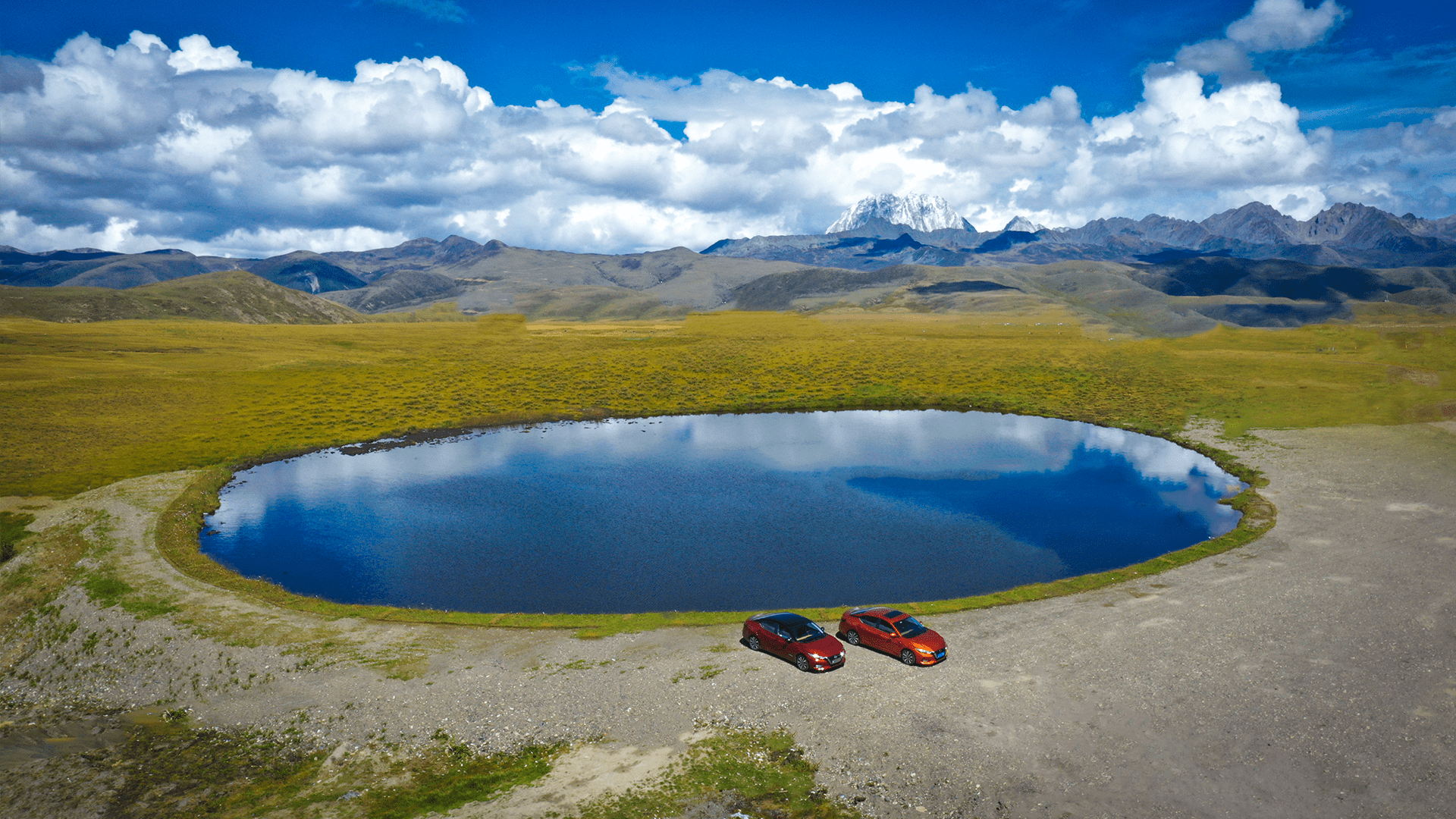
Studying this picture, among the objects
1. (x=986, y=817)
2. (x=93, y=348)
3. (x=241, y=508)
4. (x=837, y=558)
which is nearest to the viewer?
(x=986, y=817)

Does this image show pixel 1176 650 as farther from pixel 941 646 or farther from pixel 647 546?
pixel 647 546

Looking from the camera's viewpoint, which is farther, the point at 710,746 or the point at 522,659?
the point at 522,659

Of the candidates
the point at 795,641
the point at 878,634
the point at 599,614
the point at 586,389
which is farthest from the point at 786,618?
the point at 586,389

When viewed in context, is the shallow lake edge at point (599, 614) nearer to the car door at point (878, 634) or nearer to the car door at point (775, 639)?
the car door at point (878, 634)

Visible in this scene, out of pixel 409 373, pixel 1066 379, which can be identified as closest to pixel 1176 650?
pixel 1066 379

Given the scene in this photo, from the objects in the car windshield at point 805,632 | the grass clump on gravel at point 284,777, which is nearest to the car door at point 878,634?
the car windshield at point 805,632
